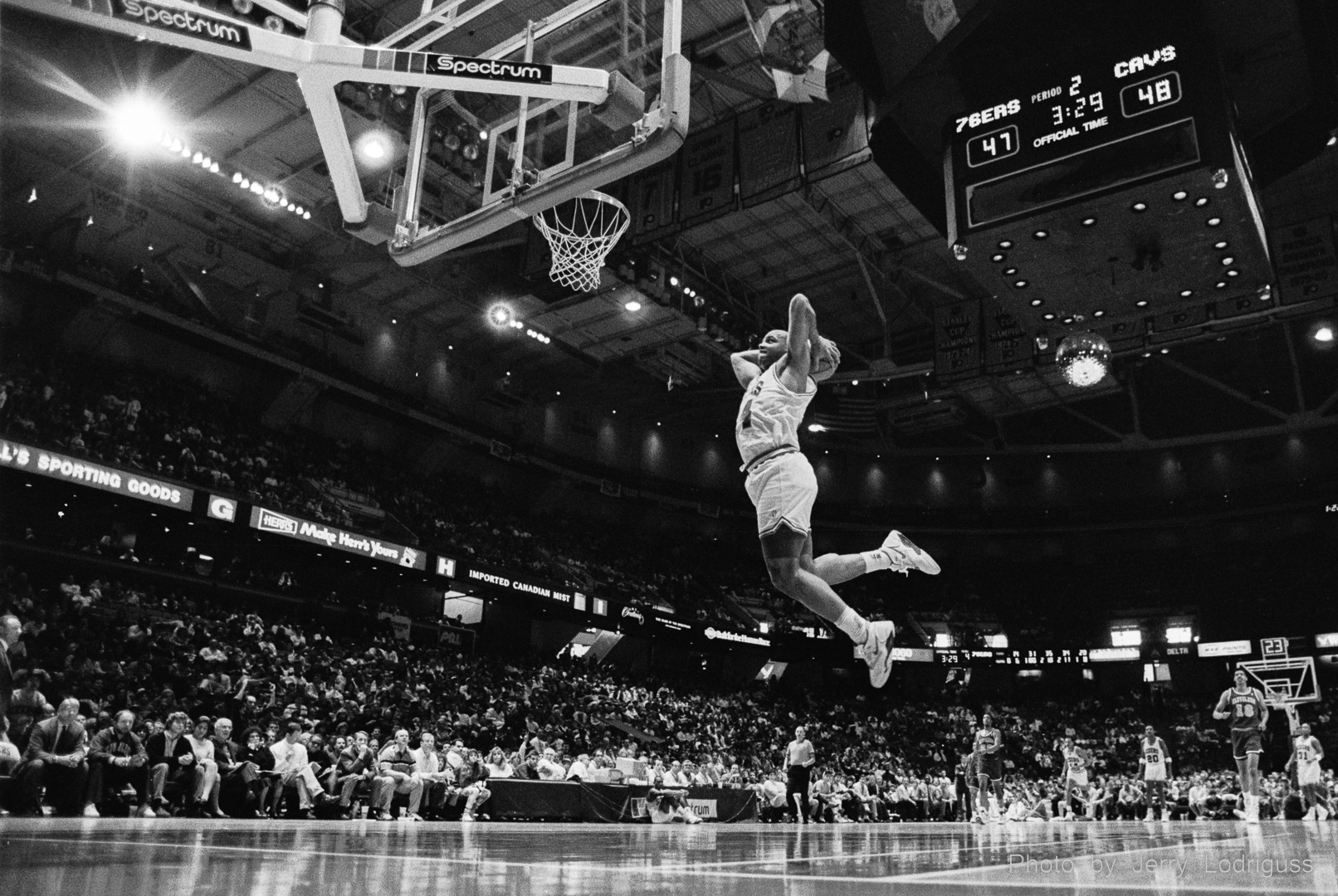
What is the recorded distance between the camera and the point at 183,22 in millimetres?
5824

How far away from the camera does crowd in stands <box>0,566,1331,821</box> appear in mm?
10766

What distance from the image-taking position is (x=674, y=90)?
23.9 feet

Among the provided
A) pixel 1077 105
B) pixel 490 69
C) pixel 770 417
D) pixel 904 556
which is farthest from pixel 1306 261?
pixel 770 417

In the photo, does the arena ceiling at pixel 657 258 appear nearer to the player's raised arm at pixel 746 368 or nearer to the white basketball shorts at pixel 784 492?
the player's raised arm at pixel 746 368

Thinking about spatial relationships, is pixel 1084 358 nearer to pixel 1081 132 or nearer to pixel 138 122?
pixel 1081 132

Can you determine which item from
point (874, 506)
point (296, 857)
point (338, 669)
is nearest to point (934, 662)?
point (874, 506)

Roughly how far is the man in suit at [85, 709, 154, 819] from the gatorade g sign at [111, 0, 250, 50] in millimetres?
7240

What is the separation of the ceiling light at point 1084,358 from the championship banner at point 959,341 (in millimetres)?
7697

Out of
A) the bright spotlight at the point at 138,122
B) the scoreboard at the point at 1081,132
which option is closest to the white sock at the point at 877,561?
the scoreboard at the point at 1081,132

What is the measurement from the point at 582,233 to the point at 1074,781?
16.8 m

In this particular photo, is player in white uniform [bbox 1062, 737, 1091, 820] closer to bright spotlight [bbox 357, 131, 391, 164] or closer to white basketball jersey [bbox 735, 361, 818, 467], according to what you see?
bright spotlight [bbox 357, 131, 391, 164]

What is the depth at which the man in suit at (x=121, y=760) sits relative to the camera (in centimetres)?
991

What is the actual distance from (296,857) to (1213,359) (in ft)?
116

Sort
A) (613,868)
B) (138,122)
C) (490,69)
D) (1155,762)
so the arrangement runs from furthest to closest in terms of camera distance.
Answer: (138,122) → (1155,762) → (490,69) → (613,868)
